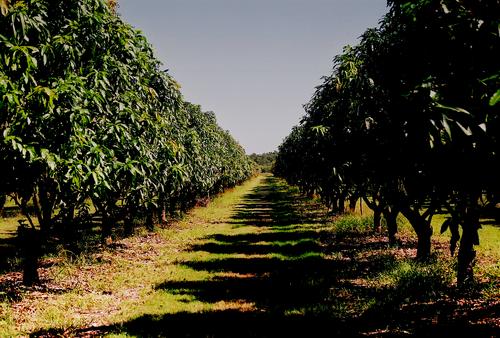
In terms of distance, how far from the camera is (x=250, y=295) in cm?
1230

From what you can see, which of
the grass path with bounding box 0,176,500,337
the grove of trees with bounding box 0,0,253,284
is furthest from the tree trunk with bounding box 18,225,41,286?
the grass path with bounding box 0,176,500,337

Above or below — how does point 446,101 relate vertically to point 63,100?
below

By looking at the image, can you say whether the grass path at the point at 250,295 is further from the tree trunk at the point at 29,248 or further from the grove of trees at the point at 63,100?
the grove of trees at the point at 63,100

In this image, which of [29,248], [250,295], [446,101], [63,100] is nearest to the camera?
[446,101]

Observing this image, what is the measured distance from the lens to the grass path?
941 centimetres

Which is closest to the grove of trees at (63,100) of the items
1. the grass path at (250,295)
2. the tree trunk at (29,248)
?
the tree trunk at (29,248)

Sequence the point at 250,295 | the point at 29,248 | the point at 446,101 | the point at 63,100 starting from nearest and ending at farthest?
the point at 446,101, the point at 63,100, the point at 29,248, the point at 250,295

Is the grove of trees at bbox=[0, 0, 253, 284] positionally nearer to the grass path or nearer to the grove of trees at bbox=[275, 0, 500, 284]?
the grass path

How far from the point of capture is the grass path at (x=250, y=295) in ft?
30.9

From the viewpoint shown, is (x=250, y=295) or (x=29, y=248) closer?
(x=29, y=248)

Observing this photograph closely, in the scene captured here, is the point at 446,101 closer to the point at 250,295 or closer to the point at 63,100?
the point at 63,100

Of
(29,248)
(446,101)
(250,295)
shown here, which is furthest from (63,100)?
(446,101)

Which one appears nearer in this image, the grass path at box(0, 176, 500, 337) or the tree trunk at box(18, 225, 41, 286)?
the grass path at box(0, 176, 500, 337)

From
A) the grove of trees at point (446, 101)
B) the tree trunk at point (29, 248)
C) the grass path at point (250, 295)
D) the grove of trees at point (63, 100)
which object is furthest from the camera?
the tree trunk at point (29, 248)
